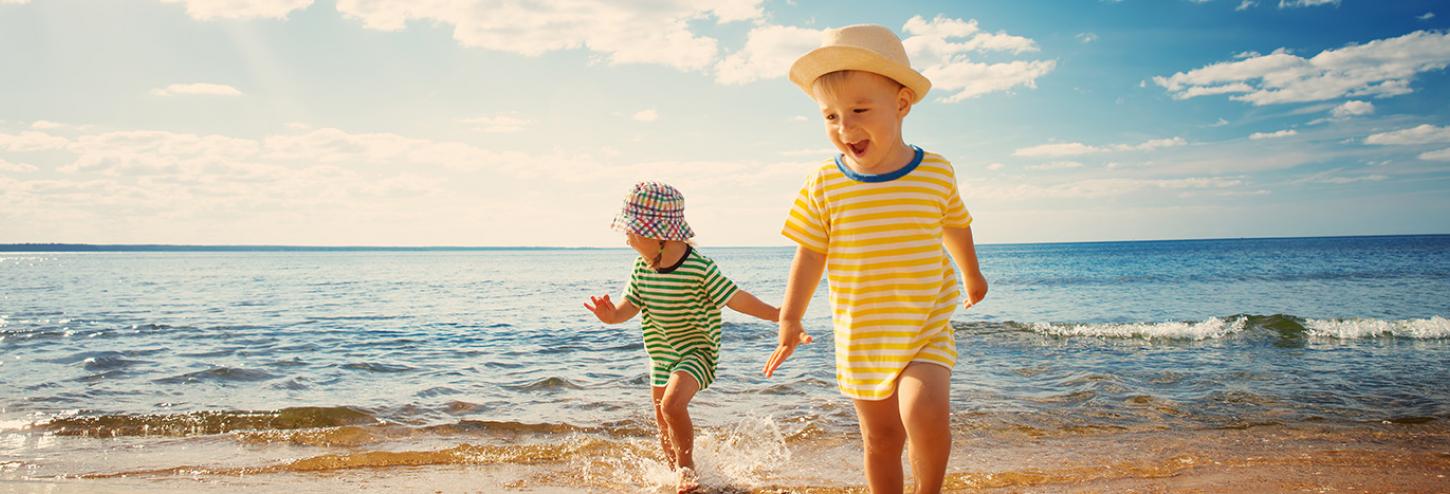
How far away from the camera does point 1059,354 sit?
10.4 meters

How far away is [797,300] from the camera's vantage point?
2.84 metres

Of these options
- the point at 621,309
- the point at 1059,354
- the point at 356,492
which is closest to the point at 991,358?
the point at 1059,354

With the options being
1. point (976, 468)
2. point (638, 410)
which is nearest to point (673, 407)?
point (976, 468)

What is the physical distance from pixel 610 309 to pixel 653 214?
51 centimetres

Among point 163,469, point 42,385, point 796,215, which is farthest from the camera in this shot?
point 42,385

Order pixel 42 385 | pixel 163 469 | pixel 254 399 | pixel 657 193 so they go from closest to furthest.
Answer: pixel 657 193
pixel 163 469
pixel 254 399
pixel 42 385

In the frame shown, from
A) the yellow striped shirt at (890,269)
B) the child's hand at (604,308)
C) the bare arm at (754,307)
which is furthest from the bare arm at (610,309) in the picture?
the yellow striped shirt at (890,269)

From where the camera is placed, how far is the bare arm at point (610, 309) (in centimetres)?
388

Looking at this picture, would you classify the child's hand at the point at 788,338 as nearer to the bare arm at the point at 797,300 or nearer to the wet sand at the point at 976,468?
the bare arm at the point at 797,300

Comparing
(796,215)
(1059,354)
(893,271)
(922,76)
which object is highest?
(922,76)

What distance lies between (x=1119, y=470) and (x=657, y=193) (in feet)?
9.85

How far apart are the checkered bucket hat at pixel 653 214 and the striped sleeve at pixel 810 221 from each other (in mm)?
1180

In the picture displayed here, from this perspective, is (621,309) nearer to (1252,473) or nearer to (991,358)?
(1252,473)

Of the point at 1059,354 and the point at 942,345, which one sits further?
the point at 1059,354
